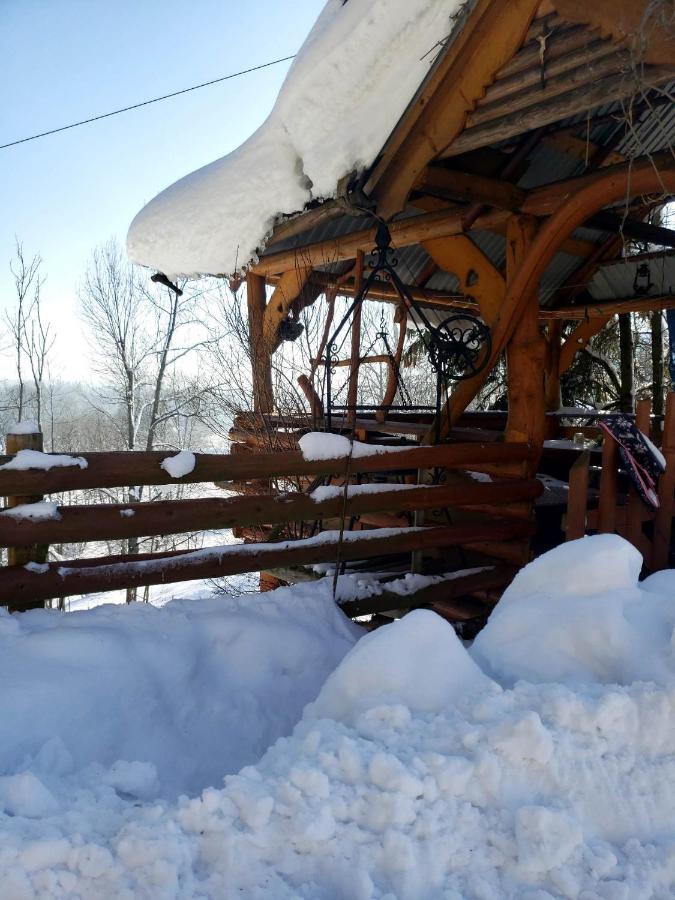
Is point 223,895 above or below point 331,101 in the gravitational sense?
below

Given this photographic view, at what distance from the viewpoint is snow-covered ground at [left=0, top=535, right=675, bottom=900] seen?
1652 millimetres

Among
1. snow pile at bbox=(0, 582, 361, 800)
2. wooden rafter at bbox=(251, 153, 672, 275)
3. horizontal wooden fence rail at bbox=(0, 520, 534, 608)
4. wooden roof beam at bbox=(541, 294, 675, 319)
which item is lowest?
snow pile at bbox=(0, 582, 361, 800)

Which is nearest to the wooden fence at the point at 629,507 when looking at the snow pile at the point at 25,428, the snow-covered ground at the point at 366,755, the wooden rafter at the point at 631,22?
the snow-covered ground at the point at 366,755

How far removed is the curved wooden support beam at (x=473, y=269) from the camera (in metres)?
5.53

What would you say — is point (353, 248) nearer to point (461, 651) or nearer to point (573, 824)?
point (461, 651)

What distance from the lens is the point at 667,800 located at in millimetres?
1959

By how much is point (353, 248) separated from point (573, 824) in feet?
19.4

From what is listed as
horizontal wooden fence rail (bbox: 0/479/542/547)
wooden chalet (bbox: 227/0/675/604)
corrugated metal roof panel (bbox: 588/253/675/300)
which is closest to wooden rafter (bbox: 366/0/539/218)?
wooden chalet (bbox: 227/0/675/604)

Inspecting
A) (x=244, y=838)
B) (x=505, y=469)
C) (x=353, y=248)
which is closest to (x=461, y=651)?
(x=244, y=838)

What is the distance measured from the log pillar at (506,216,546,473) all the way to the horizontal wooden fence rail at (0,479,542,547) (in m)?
0.93

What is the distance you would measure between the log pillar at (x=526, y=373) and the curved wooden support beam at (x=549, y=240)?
99mm

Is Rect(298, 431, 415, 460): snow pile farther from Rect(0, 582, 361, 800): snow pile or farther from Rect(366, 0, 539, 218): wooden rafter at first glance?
Rect(366, 0, 539, 218): wooden rafter

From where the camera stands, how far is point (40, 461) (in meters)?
3.26

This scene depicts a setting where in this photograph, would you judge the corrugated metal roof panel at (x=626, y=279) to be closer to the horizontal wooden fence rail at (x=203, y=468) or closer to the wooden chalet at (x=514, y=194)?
the wooden chalet at (x=514, y=194)
